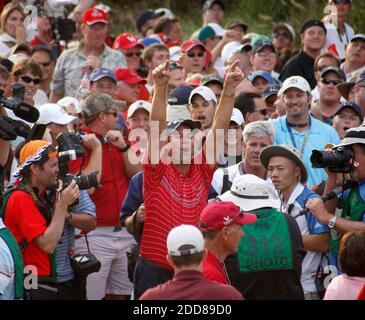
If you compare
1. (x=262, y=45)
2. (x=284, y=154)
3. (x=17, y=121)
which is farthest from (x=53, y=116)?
(x=262, y=45)

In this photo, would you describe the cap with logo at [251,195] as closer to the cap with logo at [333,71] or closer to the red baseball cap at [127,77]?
the cap with logo at [333,71]

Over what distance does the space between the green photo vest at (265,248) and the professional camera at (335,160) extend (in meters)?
1.01

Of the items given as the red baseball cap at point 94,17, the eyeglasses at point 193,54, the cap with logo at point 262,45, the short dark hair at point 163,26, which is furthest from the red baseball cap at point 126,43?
the short dark hair at point 163,26

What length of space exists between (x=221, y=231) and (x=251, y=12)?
38.6 feet

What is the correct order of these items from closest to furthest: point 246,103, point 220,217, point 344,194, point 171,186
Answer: point 220,217 < point 171,186 < point 344,194 < point 246,103

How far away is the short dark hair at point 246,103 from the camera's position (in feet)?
35.4

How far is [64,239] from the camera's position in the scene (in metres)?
8.35

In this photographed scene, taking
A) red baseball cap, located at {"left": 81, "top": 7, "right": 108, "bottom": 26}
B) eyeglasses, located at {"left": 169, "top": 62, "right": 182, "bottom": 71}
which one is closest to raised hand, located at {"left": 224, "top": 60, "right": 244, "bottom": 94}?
eyeglasses, located at {"left": 169, "top": 62, "right": 182, "bottom": 71}

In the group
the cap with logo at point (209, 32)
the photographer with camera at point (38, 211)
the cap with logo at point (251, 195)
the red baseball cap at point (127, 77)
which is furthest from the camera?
Answer: the cap with logo at point (209, 32)

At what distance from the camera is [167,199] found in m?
7.70

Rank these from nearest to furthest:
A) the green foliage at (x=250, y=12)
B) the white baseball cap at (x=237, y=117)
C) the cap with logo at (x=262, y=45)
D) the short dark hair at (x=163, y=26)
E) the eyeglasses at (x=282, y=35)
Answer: the white baseball cap at (x=237, y=117) < the cap with logo at (x=262, y=45) < the eyeglasses at (x=282, y=35) < the green foliage at (x=250, y=12) < the short dark hair at (x=163, y=26)

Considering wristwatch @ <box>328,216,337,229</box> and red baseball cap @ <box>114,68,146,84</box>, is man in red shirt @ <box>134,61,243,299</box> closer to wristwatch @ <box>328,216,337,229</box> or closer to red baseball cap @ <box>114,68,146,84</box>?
wristwatch @ <box>328,216,337,229</box>

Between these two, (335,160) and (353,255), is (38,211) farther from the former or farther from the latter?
(353,255)
